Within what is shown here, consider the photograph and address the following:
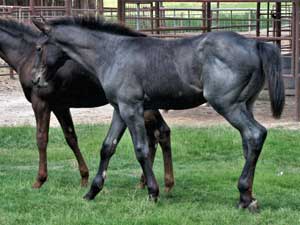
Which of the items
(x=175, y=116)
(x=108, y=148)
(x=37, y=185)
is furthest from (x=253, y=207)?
(x=175, y=116)

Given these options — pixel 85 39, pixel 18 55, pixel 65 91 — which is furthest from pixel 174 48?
pixel 18 55

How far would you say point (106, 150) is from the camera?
26.0ft

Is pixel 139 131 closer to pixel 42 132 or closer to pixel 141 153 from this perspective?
pixel 141 153

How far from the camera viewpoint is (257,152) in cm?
724

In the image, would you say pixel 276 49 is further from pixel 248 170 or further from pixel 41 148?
pixel 41 148

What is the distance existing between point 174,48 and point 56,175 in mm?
2636

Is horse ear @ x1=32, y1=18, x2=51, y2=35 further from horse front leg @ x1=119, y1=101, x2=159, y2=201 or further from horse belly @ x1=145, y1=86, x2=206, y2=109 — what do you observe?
horse belly @ x1=145, y1=86, x2=206, y2=109

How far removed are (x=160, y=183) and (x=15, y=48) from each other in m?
2.24

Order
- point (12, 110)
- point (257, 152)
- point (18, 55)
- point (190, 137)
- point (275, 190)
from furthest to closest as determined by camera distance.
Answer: point (12, 110), point (190, 137), point (18, 55), point (275, 190), point (257, 152)

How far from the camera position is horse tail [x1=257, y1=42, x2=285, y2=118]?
7.19 meters

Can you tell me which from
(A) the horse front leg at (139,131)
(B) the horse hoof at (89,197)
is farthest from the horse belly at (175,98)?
(B) the horse hoof at (89,197)

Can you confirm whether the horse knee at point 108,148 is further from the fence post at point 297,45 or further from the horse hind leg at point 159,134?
the fence post at point 297,45

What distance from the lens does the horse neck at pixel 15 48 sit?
359 inches

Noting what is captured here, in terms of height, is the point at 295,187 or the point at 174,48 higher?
the point at 174,48
